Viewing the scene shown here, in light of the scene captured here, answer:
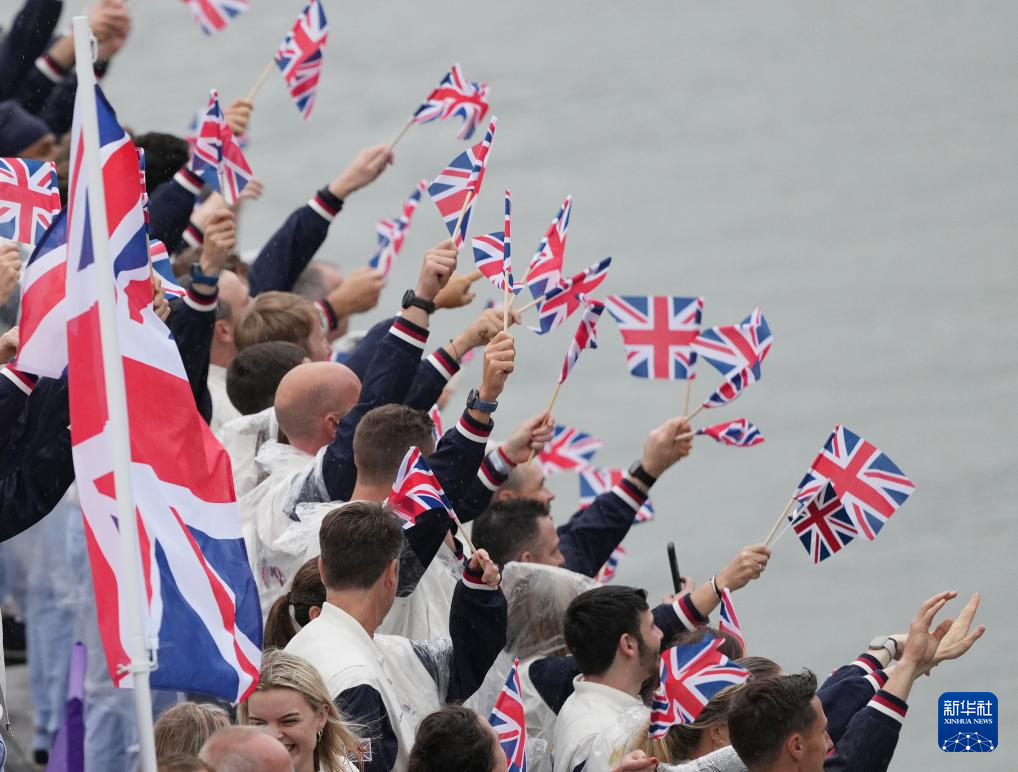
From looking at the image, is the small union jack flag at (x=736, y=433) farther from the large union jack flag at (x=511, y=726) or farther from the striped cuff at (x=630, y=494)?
the large union jack flag at (x=511, y=726)

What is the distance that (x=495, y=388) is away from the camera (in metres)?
5.96

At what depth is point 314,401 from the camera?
639 cm

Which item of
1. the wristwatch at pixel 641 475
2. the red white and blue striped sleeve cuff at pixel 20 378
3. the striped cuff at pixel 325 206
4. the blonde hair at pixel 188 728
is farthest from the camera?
the striped cuff at pixel 325 206

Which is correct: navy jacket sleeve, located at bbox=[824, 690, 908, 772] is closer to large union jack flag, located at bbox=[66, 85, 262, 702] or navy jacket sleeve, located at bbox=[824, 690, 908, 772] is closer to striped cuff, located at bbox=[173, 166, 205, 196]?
large union jack flag, located at bbox=[66, 85, 262, 702]

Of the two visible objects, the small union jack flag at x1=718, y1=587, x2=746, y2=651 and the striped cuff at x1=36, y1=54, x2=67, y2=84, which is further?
the striped cuff at x1=36, y1=54, x2=67, y2=84

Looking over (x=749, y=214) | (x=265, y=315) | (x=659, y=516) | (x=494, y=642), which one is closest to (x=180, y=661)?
(x=494, y=642)

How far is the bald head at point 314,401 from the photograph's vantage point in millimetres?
6367

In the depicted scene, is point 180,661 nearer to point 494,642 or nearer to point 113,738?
point 494,642

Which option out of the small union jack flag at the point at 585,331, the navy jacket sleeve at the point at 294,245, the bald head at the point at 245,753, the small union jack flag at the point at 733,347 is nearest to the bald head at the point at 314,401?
the small union jack flag at the point at 585,331

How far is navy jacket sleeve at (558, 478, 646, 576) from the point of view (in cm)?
681

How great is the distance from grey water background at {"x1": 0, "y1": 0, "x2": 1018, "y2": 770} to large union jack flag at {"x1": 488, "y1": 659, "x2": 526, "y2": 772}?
3.46 m

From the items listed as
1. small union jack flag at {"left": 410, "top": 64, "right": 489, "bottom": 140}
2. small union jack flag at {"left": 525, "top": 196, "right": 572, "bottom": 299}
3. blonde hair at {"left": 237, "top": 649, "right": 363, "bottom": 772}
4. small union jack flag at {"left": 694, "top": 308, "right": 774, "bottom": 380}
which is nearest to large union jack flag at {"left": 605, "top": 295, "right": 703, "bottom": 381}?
small union jack flag at {"left": 694, "top": 308, "right": 774, "bottom": 380}

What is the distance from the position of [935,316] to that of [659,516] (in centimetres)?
330

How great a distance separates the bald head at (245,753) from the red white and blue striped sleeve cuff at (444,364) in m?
2.56
